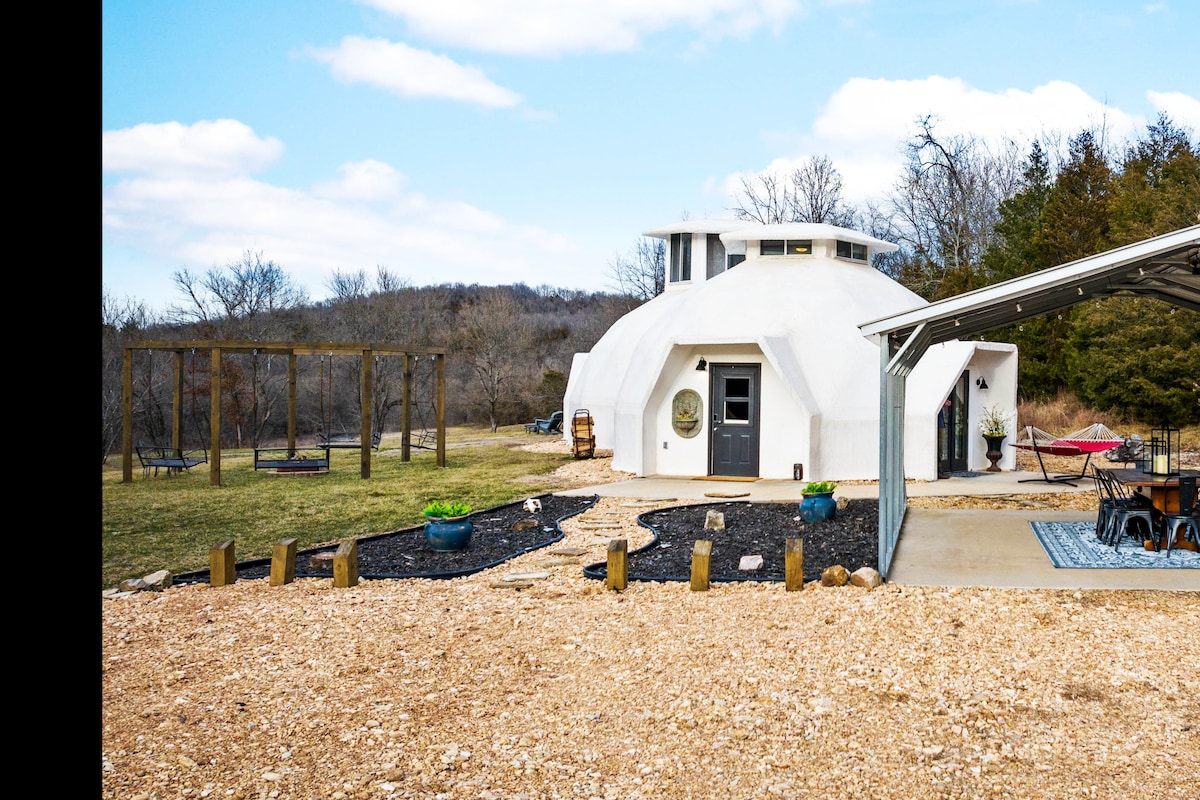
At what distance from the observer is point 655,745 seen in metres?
4.23

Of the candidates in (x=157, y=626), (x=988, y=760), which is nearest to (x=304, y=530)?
(x=157, y=626)

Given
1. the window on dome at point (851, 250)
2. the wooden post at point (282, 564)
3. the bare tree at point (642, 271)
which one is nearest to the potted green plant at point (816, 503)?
the wooden post at point (282, 564)

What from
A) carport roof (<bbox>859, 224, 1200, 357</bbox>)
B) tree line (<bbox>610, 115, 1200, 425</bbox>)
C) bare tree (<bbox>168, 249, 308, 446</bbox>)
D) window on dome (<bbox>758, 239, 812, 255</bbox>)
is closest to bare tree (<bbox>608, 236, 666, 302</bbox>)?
tree line (<bbox>610, 115, 1200, 425</bbox>)

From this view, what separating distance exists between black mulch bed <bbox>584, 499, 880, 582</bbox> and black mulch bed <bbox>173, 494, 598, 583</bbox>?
1.13 meters

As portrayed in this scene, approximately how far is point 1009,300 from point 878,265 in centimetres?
3088

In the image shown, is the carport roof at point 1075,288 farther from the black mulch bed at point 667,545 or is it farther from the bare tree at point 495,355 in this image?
the bare tree at point 495,355

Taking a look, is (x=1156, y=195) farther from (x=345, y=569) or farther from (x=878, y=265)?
(x=345, y=569)

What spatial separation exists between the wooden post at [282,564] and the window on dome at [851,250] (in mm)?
12705

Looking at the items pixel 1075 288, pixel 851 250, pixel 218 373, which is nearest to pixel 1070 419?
pixel 851 250

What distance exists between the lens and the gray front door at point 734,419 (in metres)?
14.9

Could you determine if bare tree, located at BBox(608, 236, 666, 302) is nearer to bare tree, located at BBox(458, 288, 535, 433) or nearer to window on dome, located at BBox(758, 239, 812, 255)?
→ bare tree, located at BBox(458, 288, 535, 433)

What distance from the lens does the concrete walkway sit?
6906 millimetres
